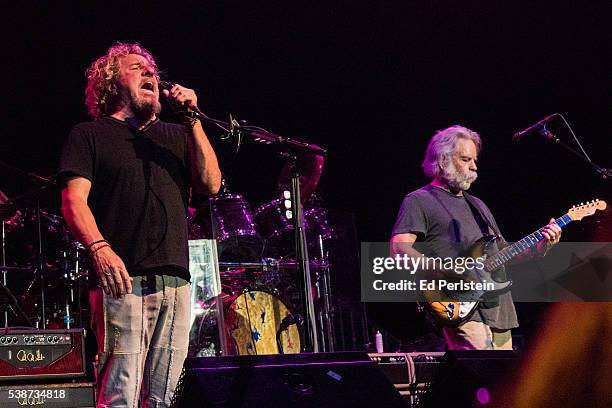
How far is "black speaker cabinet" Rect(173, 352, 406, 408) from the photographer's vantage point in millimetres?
2355

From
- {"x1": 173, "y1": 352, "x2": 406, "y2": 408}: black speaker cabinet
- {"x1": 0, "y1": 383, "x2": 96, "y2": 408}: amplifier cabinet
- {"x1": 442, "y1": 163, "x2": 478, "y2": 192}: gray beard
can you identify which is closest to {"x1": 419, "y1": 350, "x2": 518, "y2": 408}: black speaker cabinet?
{"x1": 173, "y1": 352, "x2": 406, "y2": 408}: black speaker cabinet

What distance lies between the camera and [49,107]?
6.42 metres

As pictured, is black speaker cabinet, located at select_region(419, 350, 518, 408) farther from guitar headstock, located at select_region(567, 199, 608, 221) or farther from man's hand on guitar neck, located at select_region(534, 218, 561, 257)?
guitar headstock, located at select_region(567, 199, 608, 221)

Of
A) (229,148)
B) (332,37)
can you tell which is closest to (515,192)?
(332,37)

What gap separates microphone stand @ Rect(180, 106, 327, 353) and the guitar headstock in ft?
9.09

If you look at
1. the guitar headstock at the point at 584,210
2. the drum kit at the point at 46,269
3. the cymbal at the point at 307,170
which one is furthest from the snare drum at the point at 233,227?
the cymbal at the point at 307,170

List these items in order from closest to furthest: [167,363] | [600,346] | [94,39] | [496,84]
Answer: [600,346], [167,363], [94,39], [496,84]

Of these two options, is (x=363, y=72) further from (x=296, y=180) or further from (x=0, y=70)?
(x=296, y=180)

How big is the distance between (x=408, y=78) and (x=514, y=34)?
3.13ft

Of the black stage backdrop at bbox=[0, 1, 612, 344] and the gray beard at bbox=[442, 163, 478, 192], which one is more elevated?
the black stage backdrop at bbox=[0, 1, 612, 344]

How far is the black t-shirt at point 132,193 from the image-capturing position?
2791 mm

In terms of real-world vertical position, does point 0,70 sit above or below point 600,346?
above

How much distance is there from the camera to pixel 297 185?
3080mm

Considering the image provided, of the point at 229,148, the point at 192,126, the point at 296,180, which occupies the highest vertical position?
the point at 229,148
